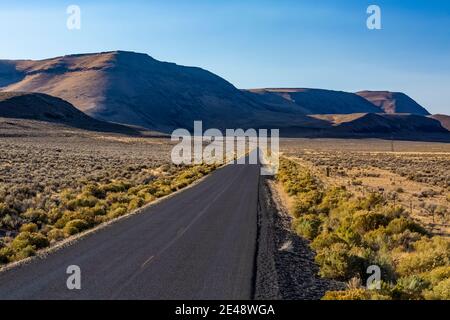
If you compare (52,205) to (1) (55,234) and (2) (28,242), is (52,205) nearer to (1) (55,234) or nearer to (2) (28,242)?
(1) (55,234)

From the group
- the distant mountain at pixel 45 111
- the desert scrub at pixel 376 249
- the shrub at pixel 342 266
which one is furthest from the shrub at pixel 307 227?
the distant mountain at pixel 45 111

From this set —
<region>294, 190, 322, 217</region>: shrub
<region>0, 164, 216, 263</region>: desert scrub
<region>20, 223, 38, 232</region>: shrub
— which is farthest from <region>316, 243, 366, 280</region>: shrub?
<region>20, 223, 38, 232</region>: shrub

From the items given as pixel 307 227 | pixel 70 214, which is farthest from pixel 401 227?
pixel 70 214

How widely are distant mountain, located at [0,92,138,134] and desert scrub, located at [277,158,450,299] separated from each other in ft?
493

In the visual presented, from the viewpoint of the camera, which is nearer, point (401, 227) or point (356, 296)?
point (356, 296)

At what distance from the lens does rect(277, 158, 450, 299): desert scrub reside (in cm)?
1057

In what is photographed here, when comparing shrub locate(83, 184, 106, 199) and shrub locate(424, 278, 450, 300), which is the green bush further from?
shrub locate(83, 184, 106, 199)

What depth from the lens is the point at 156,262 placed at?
42.8 ft

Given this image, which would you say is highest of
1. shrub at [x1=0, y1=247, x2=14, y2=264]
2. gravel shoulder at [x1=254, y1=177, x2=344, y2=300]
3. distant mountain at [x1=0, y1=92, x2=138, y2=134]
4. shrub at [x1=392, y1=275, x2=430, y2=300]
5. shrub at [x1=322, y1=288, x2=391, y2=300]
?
distant mountain at [x1=0, y1=92, x2=138, y2=134]

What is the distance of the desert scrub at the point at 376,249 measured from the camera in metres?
10.6

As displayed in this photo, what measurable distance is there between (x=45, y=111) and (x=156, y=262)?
556ft

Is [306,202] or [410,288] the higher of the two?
[410,288]

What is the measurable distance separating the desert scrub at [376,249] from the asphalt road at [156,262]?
2148mm
